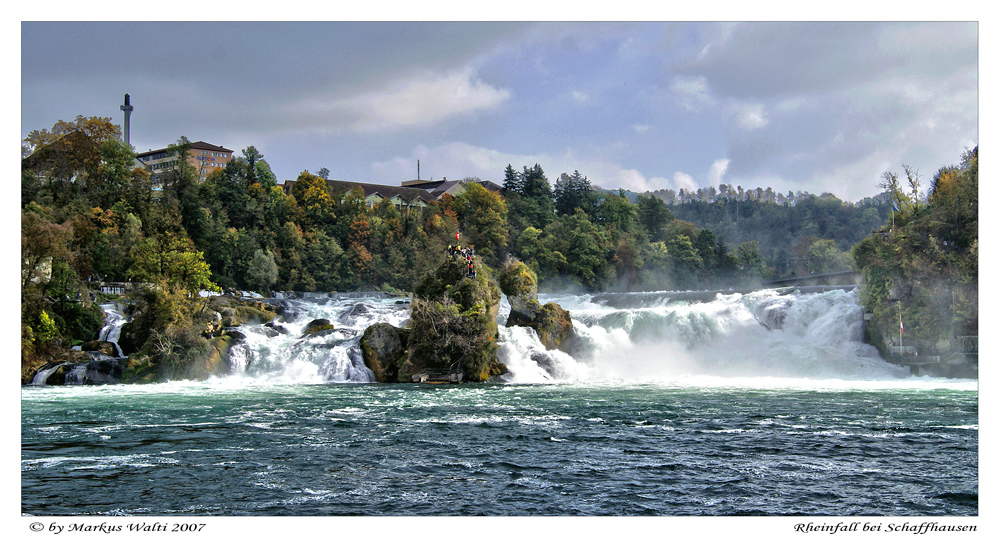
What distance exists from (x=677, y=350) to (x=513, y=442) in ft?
56.5

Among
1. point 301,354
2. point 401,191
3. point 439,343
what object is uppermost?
point 401,191

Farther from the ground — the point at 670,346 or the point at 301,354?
the point at 301,354

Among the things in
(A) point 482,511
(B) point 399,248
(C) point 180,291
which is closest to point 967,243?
(A) point 482,511

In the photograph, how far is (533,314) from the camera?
28.8 metres

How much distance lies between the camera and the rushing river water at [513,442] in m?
9.49

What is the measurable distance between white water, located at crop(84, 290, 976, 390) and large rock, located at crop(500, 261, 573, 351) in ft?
2.09

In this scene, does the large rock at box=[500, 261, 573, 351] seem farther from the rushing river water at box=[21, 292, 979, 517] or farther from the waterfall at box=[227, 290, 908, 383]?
the rushing river water at box=[21, 292, 979, 517]

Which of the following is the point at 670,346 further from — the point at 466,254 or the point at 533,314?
the point at 466,254

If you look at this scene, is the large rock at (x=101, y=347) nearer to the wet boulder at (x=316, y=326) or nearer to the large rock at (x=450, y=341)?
the wet boulder at (x=316, y=326)

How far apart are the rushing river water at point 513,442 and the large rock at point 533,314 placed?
1.63 meters

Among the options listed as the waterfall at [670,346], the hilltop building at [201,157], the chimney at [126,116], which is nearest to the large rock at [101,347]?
the waterfall at [670,346]

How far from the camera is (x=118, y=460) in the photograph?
1188 cm

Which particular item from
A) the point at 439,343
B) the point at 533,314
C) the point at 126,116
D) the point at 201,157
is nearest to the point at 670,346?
the point at 533,314

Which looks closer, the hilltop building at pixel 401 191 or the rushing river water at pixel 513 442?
the rushing river water at pixel 513 442
